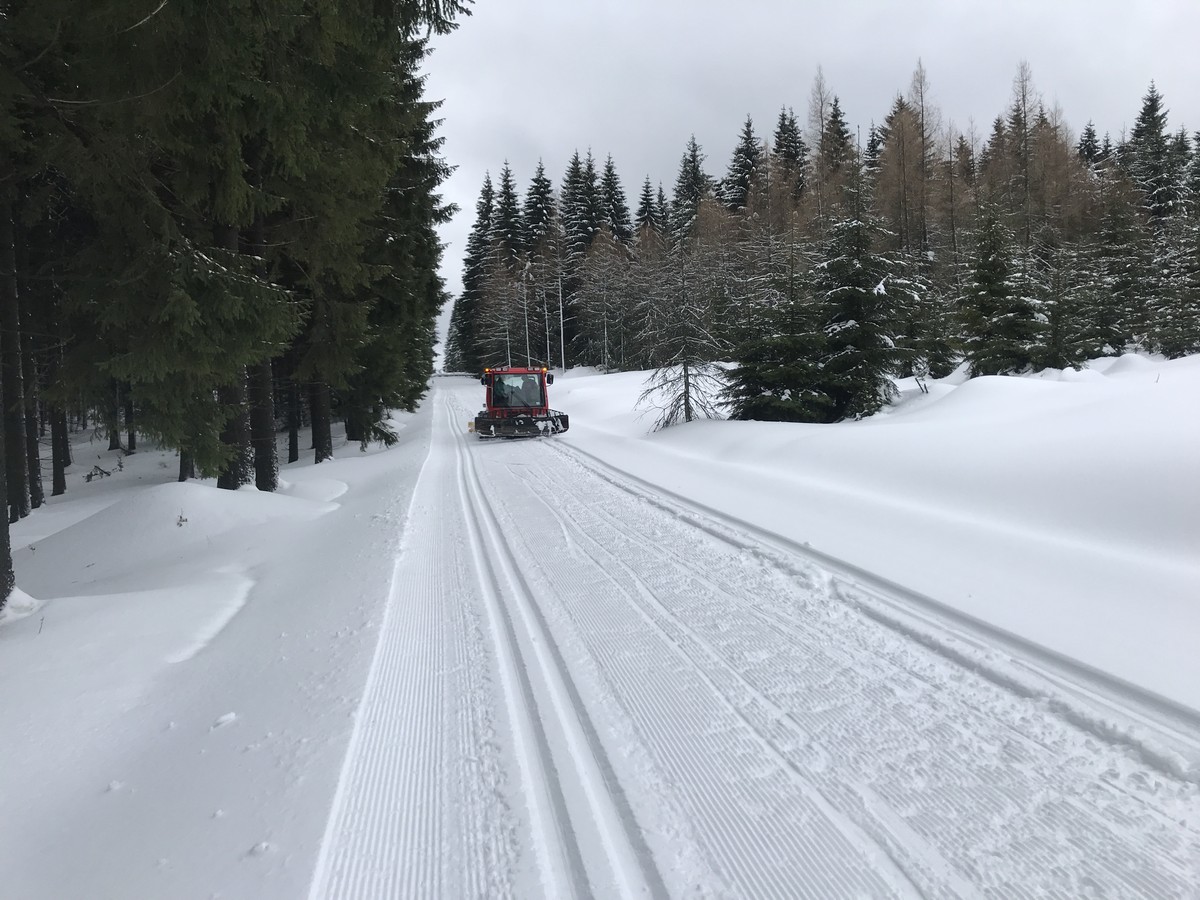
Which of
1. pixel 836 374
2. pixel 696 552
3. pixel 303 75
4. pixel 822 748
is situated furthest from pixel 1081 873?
pixel 836 374

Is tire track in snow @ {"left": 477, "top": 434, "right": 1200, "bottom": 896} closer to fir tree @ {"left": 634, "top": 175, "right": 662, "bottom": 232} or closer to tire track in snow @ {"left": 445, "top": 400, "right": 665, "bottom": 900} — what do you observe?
tire track in snow @ {"left": 445, "top": 400, "right": 665, "bottom": 900}

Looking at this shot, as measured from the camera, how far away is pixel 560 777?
3027 mm

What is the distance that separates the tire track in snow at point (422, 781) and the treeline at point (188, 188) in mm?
3865

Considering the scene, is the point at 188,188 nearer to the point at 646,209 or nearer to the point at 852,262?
the point at 852,262

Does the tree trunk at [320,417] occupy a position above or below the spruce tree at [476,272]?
below

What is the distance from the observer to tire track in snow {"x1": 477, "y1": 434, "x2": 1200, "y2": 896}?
2408 millimetres

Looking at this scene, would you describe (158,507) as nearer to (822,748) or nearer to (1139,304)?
(822,748)

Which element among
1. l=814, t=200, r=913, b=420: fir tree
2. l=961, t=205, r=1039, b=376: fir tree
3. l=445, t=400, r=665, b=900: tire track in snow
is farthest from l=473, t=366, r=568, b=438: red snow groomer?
l=445, t=400, r=665, b=900: tire track in snow

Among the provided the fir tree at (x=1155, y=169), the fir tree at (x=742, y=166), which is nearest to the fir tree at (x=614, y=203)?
the fir tree at (x=742, y=166)

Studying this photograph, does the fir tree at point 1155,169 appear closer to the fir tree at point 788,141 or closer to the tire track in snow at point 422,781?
the fir tree at point 788,141

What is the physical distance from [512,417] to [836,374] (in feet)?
31.1

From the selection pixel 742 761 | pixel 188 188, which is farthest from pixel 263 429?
pixel 742 761

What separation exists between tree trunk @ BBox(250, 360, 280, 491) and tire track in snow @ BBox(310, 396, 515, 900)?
747cm

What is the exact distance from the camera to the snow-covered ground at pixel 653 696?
255 centimetres
